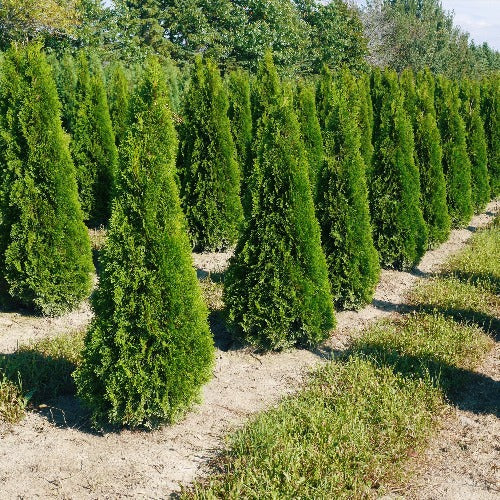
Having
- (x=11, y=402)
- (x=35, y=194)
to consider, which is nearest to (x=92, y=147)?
(x=35, y=194)

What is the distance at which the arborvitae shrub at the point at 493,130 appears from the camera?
17312 mm

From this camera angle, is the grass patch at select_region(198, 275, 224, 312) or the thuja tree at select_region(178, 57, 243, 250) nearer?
the grass patch at select_region(198, 275, 224, 312)

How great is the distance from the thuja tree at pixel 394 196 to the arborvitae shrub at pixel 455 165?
11.2 ft

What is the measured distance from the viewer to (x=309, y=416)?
464cm

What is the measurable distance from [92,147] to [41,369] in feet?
19.7

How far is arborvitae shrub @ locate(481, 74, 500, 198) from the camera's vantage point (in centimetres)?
1731

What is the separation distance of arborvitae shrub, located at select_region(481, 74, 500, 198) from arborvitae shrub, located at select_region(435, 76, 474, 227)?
14.2ft

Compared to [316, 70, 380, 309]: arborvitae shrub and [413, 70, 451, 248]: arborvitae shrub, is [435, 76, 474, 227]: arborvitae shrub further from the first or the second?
[316, 70, 380, 309]: arborvitae shrub

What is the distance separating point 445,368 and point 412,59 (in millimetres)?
46680

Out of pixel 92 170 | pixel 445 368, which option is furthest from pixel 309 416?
pixel 92 170

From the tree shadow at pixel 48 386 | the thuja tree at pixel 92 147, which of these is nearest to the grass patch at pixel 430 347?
the tree shadow at pixel 48 386

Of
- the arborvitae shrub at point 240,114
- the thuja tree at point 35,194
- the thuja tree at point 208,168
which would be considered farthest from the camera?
the arborvitae shrub at point 240,114

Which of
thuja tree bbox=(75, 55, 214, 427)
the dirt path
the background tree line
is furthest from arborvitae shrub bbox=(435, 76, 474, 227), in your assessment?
the background tree line

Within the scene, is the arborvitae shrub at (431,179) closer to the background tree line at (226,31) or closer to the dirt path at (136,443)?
the dirt path at (136,443)
